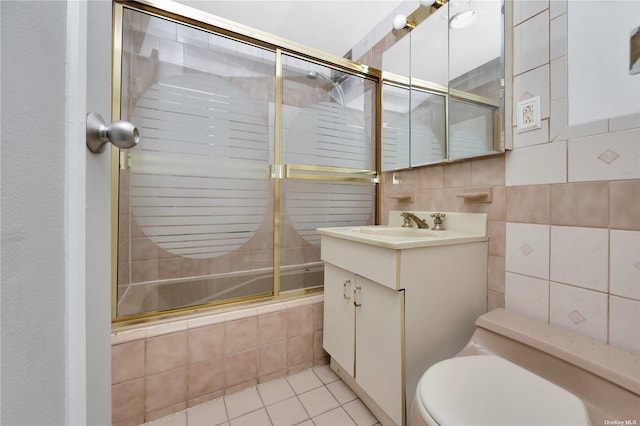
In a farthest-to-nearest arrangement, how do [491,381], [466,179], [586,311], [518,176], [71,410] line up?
1. [466,179]
2. [518,176]
3. [586,311]
4. [491,381]
5. [71,410]

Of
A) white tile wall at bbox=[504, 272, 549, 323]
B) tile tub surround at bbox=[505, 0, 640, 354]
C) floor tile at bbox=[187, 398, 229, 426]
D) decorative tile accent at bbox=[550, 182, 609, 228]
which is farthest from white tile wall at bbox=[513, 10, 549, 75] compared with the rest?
floor tile at bbox=[187, 398, 229, 426]

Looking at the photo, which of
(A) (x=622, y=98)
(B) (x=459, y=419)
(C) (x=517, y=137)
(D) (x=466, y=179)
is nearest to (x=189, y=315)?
(B) (x=459, y=419)

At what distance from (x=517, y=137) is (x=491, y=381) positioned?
96 cm

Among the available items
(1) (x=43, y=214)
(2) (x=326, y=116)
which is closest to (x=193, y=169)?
(2) (x=326, y=116)

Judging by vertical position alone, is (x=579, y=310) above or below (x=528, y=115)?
below

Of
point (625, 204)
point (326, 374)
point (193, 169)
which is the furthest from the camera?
point (326, 374)

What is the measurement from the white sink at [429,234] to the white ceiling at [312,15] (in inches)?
54.6

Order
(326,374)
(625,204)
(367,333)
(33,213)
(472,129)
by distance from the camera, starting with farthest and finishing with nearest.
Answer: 1. (326,374)
2. (472,129)
3. (367,333)
4. (625,204)
5. (33,213)

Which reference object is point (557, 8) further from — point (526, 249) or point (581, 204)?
point (526, 249)

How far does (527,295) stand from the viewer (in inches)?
A: 42.8

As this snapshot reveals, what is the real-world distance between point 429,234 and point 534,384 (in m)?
0.70

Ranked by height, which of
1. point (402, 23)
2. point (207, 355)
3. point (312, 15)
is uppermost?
point (312, 15)

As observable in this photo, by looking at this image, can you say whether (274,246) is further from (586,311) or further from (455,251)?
(586,311)

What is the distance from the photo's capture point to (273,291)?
62.4 inches
